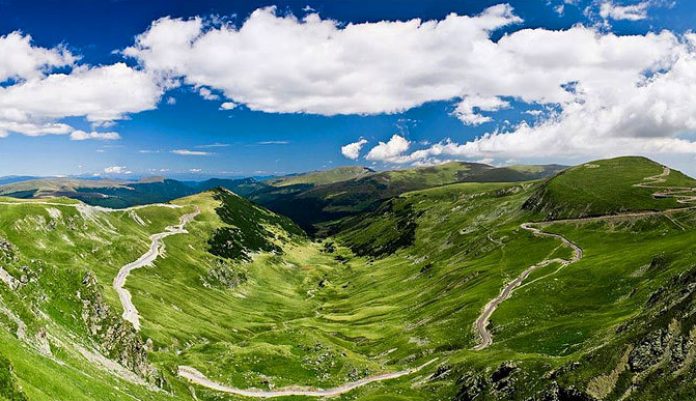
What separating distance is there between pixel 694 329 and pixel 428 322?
9817cm

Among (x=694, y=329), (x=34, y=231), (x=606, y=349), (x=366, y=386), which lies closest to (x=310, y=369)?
(x=366, y=386)

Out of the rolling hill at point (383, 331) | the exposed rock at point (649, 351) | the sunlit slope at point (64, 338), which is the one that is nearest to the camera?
the sunlit slope at point (64, 338)

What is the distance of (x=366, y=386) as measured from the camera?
99188mm

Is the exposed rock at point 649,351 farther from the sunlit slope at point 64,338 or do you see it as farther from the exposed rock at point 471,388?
the sunlit slope at point 64,338

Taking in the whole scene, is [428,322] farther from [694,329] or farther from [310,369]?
[694,329]

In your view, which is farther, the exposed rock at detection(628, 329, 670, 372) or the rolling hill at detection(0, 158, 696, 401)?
the rolling hill at detection(0, 158, 696, 401)

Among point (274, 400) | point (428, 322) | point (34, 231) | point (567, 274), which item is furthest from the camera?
point (34, 231)

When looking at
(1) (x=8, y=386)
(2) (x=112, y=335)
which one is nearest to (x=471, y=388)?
(2) (x=112, y=335)

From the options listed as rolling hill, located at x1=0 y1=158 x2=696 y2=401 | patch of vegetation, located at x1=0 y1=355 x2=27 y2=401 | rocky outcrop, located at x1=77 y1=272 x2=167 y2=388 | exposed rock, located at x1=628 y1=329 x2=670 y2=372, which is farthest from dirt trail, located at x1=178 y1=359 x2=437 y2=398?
patch of vegetation, located at x1=0 y1=355 x2=27 y2=401

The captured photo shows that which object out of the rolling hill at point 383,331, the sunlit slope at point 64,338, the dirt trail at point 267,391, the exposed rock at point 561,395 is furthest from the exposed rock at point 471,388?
the sunlit slope at point 64,338

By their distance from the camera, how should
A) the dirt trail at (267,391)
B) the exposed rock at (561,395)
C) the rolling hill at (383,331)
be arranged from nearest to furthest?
the rolling hill at (383,331), the exposed rock at (561,395), the dirt trail at (267,391)

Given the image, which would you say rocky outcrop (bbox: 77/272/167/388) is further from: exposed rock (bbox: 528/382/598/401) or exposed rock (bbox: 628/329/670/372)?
exposed rock (bbox: 628/329/670/372)

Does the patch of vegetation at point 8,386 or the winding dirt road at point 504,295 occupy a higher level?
the patch of vegetation at point 8,386

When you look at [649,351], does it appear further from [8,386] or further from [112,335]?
[112,335]
